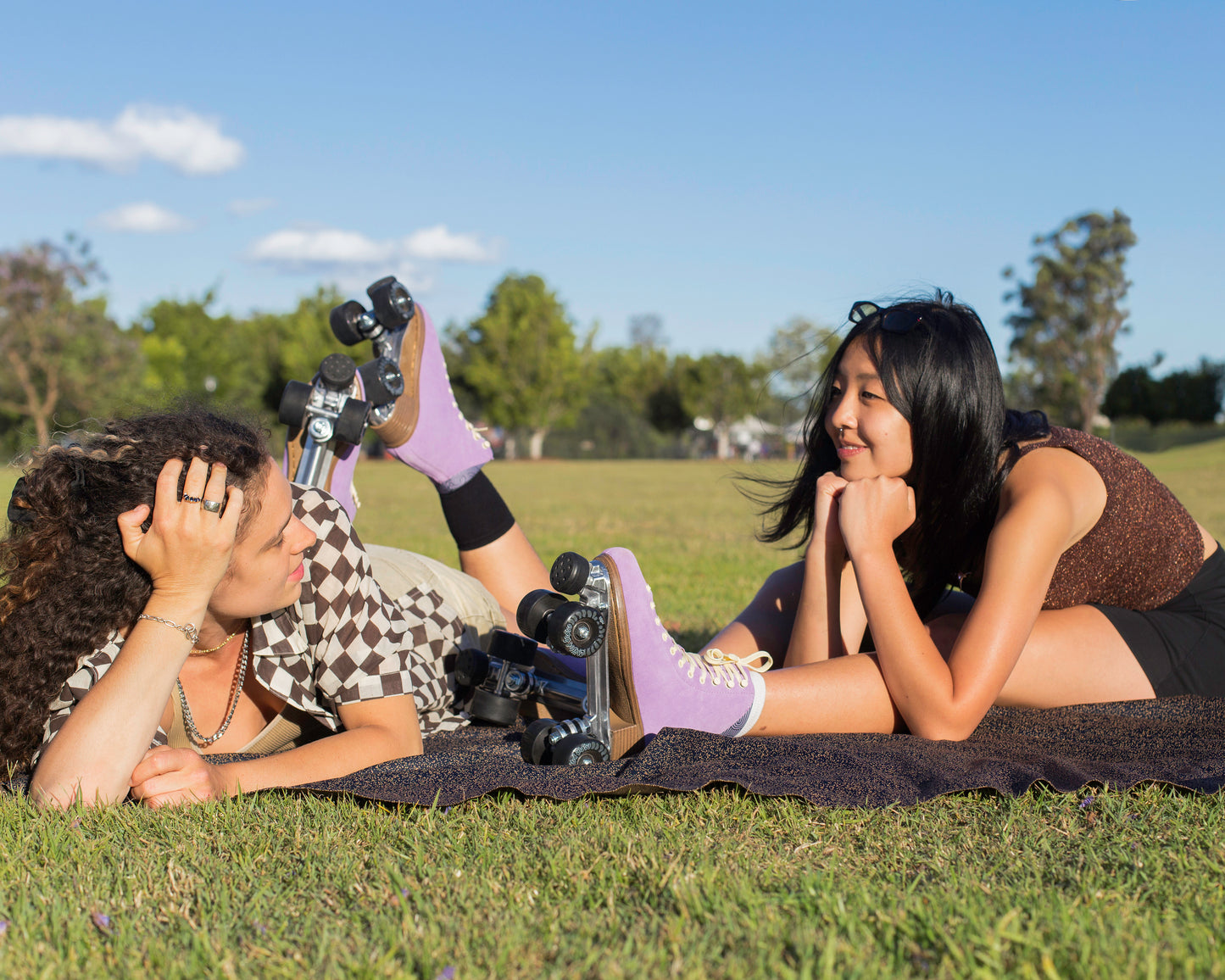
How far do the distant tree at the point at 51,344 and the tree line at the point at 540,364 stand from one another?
0.06m

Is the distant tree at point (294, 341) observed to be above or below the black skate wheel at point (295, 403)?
above

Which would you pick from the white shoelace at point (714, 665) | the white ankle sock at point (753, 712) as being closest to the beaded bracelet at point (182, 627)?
the white shoelace at point (714, 665)

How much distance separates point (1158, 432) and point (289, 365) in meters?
45.6

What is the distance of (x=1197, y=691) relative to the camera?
3492mm

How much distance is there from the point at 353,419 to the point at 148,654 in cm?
149

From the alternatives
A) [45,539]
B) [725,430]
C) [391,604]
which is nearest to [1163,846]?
[391,604]

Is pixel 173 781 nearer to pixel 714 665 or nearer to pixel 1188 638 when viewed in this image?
pixel 714 665

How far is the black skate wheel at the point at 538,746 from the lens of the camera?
275 centimetres

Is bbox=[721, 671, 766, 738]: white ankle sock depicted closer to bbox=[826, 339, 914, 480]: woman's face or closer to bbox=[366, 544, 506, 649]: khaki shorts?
bbox=[826, 339, 914, 480]: woman's face

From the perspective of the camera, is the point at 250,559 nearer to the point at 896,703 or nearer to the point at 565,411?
the point at 896,703

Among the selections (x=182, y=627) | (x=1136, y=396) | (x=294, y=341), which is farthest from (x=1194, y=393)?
(x=182, y=627)

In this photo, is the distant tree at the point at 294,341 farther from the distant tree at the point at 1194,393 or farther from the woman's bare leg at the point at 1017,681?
the woman's bare leg at the point at 1017,681

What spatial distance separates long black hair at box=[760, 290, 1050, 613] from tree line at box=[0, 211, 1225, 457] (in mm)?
38462

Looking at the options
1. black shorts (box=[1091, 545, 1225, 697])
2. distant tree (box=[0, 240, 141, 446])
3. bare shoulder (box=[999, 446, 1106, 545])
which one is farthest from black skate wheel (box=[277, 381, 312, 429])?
distant tree (box=[0, 240, 141, 446])
